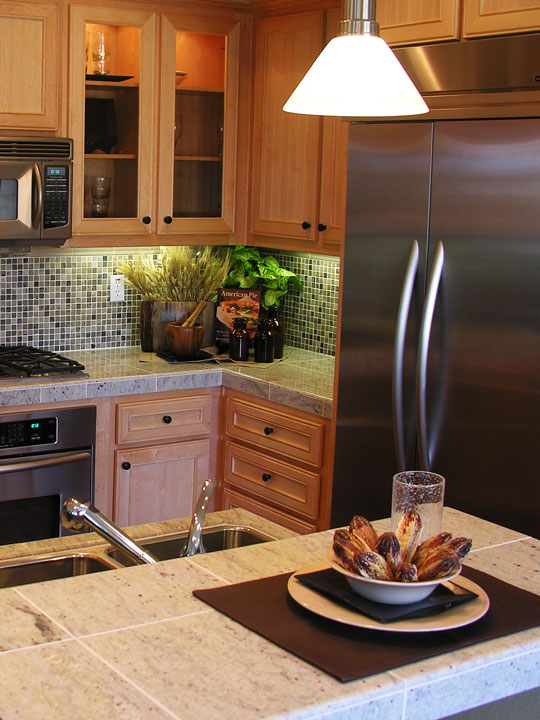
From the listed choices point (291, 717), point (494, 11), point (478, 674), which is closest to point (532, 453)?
point (494, 11)

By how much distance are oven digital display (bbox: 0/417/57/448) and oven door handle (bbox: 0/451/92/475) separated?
0.06m

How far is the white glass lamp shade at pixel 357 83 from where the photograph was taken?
144cm

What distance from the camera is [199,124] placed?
4078mm

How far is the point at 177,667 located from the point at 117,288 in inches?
123

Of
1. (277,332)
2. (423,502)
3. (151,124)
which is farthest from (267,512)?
(423,502)

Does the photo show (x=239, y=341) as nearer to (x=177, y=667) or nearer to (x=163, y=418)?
(x=163, y=418)

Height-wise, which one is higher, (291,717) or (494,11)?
(494,11)

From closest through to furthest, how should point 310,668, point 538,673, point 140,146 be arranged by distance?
point 310,668, point 538,673, point 140,146

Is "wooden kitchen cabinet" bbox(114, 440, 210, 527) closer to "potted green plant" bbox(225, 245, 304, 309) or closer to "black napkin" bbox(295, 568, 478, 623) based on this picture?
"potted green plant" bbox(225, 245, 304, 309)

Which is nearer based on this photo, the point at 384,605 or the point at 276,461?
the point at 384,605

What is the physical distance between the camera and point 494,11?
270cm

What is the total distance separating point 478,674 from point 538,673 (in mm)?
123

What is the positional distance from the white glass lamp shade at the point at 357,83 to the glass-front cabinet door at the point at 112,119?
2.45 metres

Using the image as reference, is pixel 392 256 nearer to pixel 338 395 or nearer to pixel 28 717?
pixel 338 395
